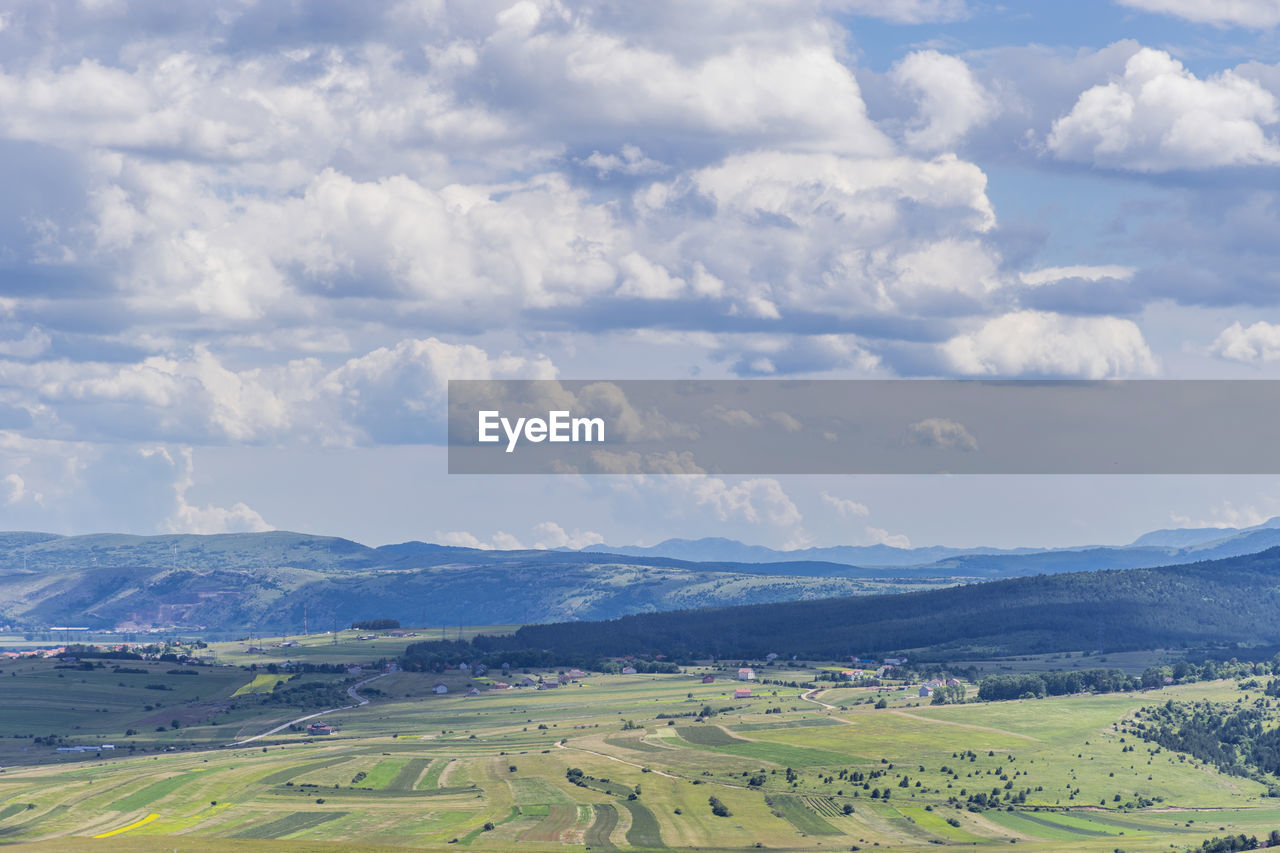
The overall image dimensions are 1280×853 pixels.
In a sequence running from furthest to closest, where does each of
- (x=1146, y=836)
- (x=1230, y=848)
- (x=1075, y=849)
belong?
1. (x=1146, y=836)
2. (x=1075, y=849)
3. (x=1230, y=848)

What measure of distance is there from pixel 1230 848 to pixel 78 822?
137339 mm

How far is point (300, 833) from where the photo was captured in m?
185

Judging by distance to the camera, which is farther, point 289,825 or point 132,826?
point 132,826

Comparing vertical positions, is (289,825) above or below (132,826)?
below

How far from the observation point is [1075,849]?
176m

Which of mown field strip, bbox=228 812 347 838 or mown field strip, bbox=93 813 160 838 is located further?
mown field strip, bbox=93 813 160 838

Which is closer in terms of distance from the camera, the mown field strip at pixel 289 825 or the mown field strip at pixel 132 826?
the mown field strip at pixel 289 825

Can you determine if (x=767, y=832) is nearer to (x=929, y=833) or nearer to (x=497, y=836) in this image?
(x=929, y=833)

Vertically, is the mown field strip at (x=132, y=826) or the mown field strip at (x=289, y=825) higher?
the mown field strip at (x=132, y=826)

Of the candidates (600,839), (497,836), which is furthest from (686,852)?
(497,836)

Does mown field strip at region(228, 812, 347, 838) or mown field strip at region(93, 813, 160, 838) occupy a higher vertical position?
mown field strip at region(93, 813, 160, 838)

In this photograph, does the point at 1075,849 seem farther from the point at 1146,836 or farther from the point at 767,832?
the point at 767,832

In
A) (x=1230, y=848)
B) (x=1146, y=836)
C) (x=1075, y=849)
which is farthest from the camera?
(x=1146, y=836)

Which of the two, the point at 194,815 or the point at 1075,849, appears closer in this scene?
the point at 1075,849
